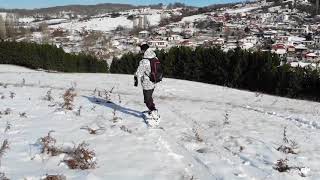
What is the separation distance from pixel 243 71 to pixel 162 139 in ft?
55.5

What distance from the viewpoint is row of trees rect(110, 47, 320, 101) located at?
2259cm

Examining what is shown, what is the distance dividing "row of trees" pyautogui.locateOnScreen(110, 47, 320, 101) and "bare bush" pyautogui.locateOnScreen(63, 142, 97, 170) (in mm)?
15903

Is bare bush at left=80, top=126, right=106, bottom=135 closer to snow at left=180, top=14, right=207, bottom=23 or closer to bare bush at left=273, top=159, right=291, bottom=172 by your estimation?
bare bush at left=273, top=159, right=291, bottom=172

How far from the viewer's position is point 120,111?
12.6 meters

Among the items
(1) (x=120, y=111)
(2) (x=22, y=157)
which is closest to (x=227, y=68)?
(1) (x=120, y=111)

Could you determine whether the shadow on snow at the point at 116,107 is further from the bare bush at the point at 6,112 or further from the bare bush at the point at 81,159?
the bare bush at the point at 81,159

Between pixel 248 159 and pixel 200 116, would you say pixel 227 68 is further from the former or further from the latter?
pixel 248 159

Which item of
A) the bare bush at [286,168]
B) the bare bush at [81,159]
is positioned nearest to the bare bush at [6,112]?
the bare bush at [81,159]

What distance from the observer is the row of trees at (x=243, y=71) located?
22.6 meters

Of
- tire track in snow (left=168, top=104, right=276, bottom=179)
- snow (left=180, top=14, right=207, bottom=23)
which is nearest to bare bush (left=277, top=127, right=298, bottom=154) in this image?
tire track in snow (left=168, top=104, right=276, bottom=179)

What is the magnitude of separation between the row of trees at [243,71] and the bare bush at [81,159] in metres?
15.9

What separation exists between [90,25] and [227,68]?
559ft

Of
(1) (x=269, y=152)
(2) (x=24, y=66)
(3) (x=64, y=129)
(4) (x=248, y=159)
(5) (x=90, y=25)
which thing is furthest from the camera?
(5) (x=90, y=25)

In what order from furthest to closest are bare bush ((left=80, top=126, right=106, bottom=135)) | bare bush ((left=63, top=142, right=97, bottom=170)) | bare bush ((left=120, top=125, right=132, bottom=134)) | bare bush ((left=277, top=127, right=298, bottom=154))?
bare bush ((left=120, top=125, right=132, bottom=134))
bare bush ((left=80, top=126, right=106, bottom=135))
bare bush ((left=277, top=127, right=298, bottom=154))
bare bush ((left=63, top=142, right=97, bottom=170))
